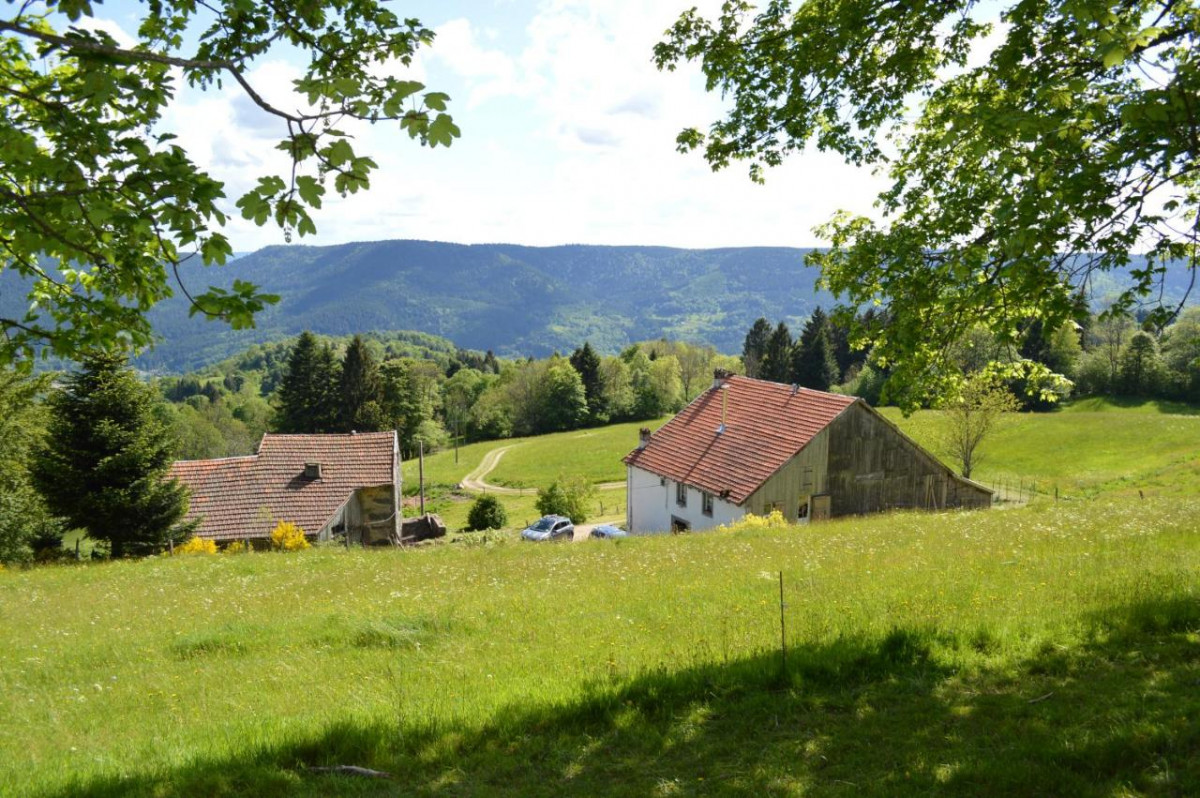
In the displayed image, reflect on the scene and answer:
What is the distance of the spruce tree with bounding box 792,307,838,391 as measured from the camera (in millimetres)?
106562

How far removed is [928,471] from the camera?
33.3 meters

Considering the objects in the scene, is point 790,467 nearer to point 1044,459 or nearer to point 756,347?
point 1044,459

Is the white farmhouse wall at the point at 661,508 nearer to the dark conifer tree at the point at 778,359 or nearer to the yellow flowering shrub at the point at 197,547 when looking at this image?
the yellow flowering shrub at the point at 197,547

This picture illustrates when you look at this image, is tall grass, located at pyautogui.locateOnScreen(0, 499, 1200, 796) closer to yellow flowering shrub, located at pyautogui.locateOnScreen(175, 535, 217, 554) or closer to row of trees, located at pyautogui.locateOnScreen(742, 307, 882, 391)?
yellow flowering shrub, located at pyautogui.locateOnScreen(175, 535, 217, 554)

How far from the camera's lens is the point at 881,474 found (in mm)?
32344

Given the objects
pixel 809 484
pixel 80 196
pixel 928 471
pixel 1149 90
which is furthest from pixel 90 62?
pixel 928 471

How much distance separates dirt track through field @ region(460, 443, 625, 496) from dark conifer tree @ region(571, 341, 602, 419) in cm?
2721

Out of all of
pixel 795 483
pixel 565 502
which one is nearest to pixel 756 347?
pixel 565 502

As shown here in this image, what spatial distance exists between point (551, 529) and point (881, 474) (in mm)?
17057

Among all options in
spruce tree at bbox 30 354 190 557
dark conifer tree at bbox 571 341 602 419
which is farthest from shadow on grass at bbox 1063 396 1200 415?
spruce tree at bbox 30 354 190 557

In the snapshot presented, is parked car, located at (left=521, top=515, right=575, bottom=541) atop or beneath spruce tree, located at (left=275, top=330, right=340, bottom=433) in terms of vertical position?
beneath

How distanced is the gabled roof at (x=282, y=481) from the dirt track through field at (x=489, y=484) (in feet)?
103

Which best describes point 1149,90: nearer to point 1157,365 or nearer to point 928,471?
point 928,471

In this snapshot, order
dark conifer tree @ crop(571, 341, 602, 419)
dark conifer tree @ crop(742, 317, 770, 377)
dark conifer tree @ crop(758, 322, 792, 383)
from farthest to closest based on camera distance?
dark conifer tree @ crop(742, 317, 770, 377) < dark conifer tree @ crop(571, 341, 602, 419) < dark conifer tree @ crop(758, 322, 792, 383)
